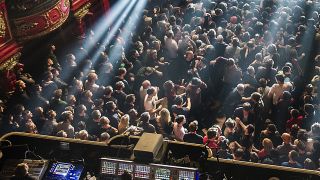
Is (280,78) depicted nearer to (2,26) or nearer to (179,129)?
(179,129)

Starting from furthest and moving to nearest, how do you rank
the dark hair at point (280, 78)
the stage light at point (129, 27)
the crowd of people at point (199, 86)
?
the stage light at point (129, 27)
the dark hair at point (280, 78)
the crowd of people at point (199, 86)

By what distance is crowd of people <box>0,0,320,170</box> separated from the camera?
9.79 meters

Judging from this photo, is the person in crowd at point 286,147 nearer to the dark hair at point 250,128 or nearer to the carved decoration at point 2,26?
the dark hair at point 250,128

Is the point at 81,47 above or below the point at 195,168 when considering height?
below

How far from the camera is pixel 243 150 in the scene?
9359 millimetres

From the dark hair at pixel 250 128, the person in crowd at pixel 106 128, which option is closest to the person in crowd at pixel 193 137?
the dark hair at pixel 250 128

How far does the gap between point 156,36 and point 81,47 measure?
7.33ft

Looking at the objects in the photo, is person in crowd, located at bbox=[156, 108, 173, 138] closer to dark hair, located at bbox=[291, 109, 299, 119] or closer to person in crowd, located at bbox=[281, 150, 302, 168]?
dark hair, located at bbox=[291, 109, 299, 119]

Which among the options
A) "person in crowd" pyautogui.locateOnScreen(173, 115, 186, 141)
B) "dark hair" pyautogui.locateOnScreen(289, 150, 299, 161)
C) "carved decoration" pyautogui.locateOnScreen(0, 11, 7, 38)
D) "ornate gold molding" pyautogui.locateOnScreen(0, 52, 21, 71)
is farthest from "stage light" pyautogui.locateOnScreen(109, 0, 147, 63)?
"dark hair" pyautogui.locateOnScreen(289, 150, 299, 161)

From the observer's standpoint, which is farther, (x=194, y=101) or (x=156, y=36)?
(x=156, y=36)

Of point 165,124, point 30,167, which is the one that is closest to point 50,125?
point 30,167

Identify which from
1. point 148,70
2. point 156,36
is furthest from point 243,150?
point 156,36

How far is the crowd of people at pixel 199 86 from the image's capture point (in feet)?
32.1

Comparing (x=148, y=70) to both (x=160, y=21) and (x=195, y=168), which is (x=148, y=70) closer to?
(x=160, y=21)
